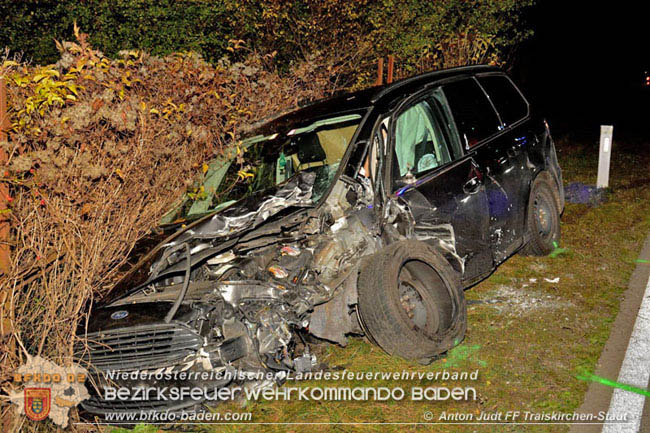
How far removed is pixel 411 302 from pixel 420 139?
1.35 metres

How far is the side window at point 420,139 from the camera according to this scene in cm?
529

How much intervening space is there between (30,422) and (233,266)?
154 cm

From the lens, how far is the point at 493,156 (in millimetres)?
5762

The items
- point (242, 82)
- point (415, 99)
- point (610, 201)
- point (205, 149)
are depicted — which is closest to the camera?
point (415, 99)

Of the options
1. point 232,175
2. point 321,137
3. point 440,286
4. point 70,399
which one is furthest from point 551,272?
point 70,399

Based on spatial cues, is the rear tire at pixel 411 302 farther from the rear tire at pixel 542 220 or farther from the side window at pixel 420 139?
the rear tire at pixel 542 220

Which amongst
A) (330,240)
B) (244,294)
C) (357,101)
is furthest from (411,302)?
(357,101)

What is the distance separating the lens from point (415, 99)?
5.48 meters

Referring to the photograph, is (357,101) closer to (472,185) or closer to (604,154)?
(472,185)

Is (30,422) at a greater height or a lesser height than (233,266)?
lesser

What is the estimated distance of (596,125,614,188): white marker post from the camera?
9.68 m

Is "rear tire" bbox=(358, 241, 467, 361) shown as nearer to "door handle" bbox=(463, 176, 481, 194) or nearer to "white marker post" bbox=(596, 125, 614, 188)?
"door handle" bbox=(463, 176, 481, 194)

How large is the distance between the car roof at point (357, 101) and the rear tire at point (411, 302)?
50.7 inches

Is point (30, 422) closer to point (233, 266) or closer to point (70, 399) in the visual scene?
point (70, 399)
